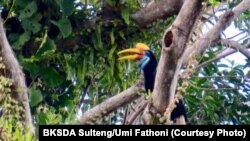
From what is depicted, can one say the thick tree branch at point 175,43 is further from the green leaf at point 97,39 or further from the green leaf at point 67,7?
the green leaf at point 97,39

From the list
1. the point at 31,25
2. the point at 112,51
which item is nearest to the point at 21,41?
the point at 31,25

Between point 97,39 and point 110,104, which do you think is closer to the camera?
point 110,104

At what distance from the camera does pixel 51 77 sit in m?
3.79

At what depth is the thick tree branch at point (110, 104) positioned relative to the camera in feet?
11.0

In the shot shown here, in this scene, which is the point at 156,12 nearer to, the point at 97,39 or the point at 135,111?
the point at 97,39

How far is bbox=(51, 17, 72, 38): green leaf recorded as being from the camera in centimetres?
373

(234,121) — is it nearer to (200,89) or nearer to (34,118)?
(200,89)

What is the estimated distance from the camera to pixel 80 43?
12.9ft

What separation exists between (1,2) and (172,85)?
1.37 m

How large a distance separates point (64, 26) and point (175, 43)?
141cm

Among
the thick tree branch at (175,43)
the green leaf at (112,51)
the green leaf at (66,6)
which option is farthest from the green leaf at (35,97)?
the thick tree branch at (175,43)

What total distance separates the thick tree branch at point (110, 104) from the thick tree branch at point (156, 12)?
333 millimetres

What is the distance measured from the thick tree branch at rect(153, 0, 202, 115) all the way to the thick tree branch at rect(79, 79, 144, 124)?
88 cm

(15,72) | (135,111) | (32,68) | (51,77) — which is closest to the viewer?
(15,72)
